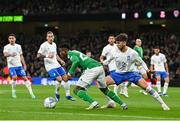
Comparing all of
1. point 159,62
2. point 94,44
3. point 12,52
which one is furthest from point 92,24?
point 12,52

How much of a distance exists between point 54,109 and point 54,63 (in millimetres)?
4919

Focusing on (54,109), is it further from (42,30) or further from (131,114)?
(42,30)

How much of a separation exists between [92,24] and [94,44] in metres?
4.16

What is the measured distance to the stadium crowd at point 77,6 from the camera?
49934mm

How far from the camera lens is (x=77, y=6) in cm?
5416

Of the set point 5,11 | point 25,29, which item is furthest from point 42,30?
point 5,11

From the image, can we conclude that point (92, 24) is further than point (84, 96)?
Yes

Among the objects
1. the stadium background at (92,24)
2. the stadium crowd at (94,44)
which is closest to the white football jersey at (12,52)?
the stadium background at (92,24)

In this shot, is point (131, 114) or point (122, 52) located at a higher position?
point (122, 52)

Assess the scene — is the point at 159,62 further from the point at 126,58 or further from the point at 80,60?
the point at 126,58

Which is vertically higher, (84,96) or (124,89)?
(84,96)

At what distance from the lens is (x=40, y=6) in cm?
5625

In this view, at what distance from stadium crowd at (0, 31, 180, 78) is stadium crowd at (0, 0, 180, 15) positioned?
2.77 meters

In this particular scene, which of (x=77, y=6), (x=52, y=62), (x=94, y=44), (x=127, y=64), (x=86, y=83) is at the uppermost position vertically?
(x=77, y=6)
